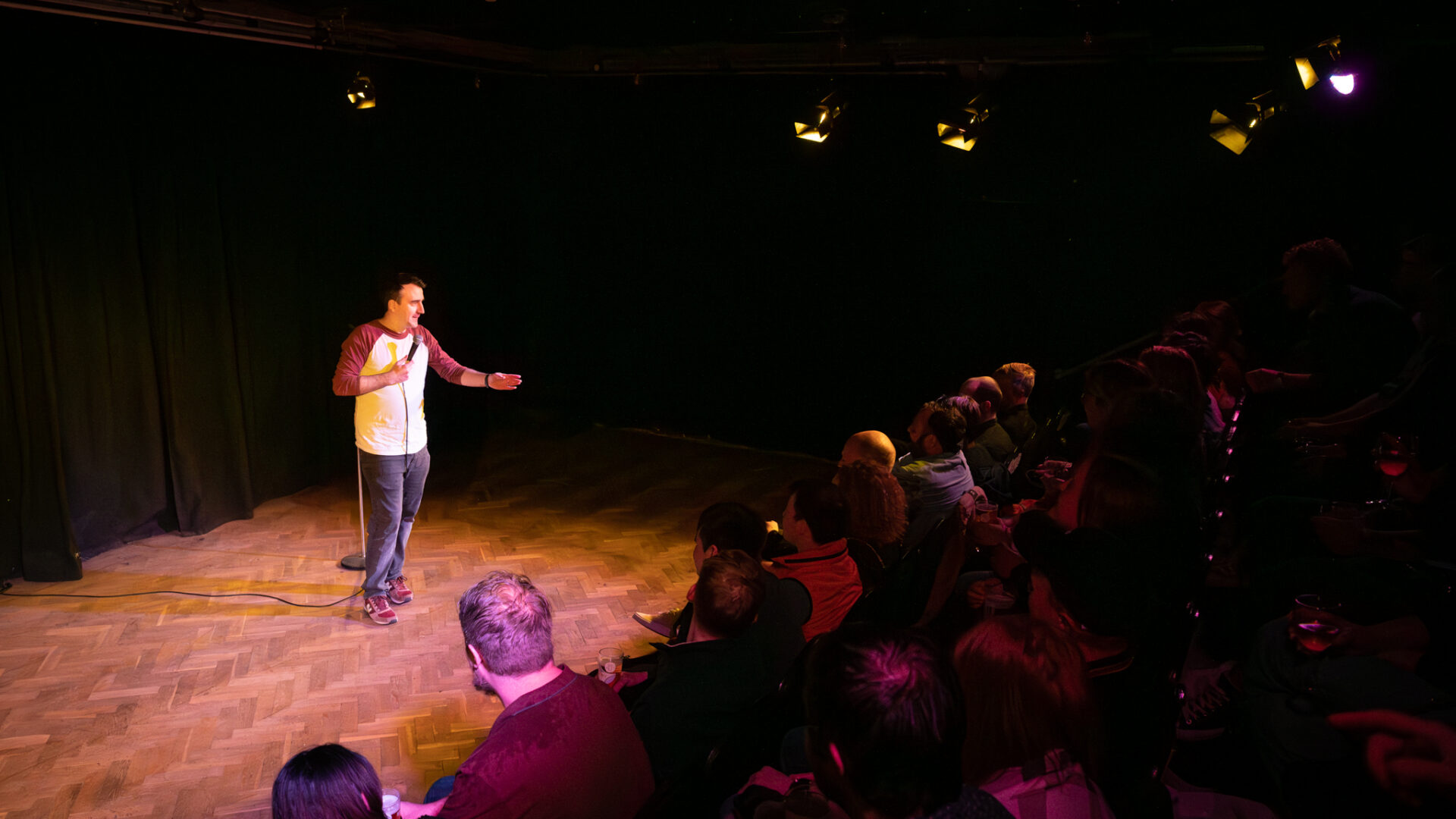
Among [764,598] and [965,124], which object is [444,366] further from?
[965,124]

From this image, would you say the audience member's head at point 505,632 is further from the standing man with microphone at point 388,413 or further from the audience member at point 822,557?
the standing man with microphone at point 388,413

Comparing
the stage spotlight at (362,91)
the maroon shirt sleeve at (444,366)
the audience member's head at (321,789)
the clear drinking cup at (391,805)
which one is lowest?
the clear drinking cup at (391,805)

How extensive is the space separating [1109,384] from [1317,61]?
2772mm

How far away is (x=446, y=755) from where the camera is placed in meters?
2.94

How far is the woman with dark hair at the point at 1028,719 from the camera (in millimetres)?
1353

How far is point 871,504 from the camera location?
3.01 metres

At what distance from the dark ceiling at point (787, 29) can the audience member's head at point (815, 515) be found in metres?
3.50

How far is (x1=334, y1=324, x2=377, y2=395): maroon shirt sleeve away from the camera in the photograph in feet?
12.1

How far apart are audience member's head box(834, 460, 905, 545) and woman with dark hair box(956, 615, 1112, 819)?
1406 mm

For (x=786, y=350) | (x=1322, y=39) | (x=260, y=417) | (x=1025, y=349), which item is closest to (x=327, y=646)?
(x=260, y=417)

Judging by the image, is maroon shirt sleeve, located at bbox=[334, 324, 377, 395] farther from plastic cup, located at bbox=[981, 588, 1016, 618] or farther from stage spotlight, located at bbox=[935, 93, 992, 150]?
stage spotlight, located at bbox=[935, 93, 992, 150]

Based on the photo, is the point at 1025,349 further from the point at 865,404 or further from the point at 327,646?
the point at 327,646

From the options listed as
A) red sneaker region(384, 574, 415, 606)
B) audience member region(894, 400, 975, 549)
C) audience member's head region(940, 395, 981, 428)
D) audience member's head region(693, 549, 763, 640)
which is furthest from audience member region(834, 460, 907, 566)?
red sneaker region(384, 574, 415, 606)

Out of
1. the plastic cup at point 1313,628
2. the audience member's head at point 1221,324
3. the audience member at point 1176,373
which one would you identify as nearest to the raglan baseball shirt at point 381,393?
the audience member at point 1176,373
